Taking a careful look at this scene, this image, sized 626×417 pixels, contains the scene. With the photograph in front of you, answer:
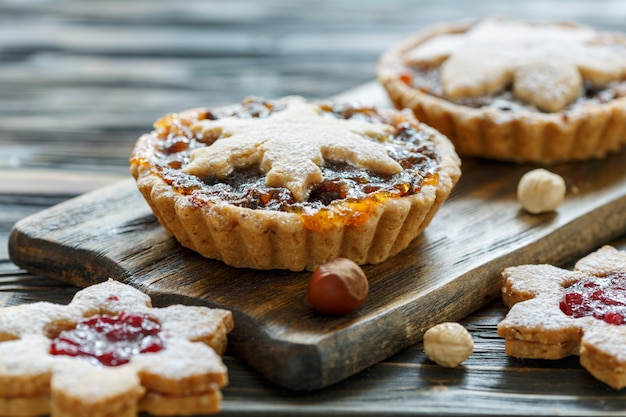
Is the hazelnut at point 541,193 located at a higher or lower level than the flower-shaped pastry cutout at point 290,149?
lower

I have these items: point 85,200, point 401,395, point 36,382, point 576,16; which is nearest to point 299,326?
point 401,395

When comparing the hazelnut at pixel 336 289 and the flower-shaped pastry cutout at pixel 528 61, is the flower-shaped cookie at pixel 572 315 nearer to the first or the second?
the hazelnut at pixel 336 289

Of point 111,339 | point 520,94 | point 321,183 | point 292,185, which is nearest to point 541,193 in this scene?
point 520,94

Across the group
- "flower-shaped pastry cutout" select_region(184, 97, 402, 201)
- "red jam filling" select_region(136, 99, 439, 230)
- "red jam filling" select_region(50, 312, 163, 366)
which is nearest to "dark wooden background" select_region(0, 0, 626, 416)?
"red jam filling" select_region(50, 312, 163, 366)

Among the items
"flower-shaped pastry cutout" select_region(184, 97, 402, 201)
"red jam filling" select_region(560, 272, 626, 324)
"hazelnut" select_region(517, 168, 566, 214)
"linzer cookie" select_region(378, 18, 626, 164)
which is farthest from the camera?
"linzer cookie" select_region(378, 18, 626, 164)

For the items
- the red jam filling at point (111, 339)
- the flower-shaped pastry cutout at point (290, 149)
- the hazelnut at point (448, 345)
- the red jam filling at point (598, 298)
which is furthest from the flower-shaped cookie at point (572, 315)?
the red jam filling at point (111, 339)

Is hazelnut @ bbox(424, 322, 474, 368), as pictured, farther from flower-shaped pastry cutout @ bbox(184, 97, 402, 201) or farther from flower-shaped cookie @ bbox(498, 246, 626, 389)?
flower-shaped pastry cutout @ bbox(184, 97, 402, 201)

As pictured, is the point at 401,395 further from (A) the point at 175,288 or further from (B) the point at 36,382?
(B) the point at 36,382

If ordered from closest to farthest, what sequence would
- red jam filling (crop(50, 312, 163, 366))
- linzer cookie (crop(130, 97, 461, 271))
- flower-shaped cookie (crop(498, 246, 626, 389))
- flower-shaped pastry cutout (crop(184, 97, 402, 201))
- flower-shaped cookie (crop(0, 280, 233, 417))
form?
1. flower-shaped cookie (crop(0, 280, 233, 417))
2. red jam filling (crop(50, 312, 163, 366))
3. flower-shaped cookie (crop(498, 246, 626, 389))
4. linzer cookie (crop(130, 97, 461, 271))
5. flower-shaped pastry cutout (crop(184, 97, 402, 201))

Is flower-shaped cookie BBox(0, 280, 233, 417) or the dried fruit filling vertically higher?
the dried fruit filling
